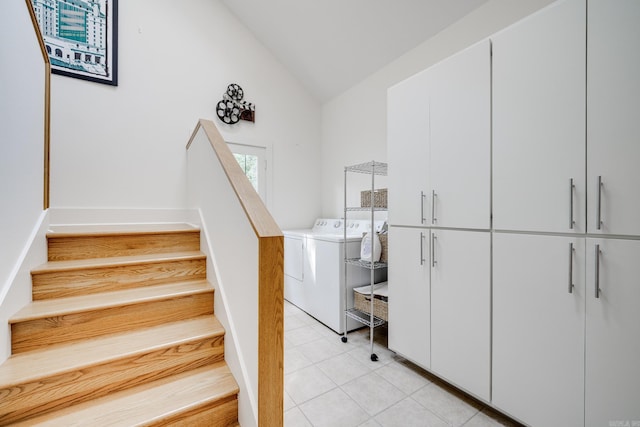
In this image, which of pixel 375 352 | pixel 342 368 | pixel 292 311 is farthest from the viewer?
pixel 292 311

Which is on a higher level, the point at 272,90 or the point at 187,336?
the point at 272,90

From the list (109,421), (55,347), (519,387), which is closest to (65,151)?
(55,347)

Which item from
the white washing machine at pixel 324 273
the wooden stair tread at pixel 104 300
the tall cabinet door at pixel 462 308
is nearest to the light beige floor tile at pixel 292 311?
the white washing machine at pixel 324 273

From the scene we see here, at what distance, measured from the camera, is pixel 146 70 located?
10.2 feet

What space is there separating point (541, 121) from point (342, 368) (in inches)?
78.6

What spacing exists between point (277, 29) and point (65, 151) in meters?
2.69

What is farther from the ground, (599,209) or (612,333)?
(599,209)

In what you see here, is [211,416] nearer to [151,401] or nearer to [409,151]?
[151,401]

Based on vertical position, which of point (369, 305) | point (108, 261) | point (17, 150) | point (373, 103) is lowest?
point (369, 305)

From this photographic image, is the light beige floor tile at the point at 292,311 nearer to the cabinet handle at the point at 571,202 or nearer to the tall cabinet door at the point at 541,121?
the tall cabinet door at the point at 541,121

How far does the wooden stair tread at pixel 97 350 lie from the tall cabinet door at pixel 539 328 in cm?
155

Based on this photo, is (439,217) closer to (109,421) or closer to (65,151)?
(109,421)

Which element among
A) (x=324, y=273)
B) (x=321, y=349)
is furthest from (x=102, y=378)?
(x=324, y=273)

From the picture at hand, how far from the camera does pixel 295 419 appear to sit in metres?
1.60
